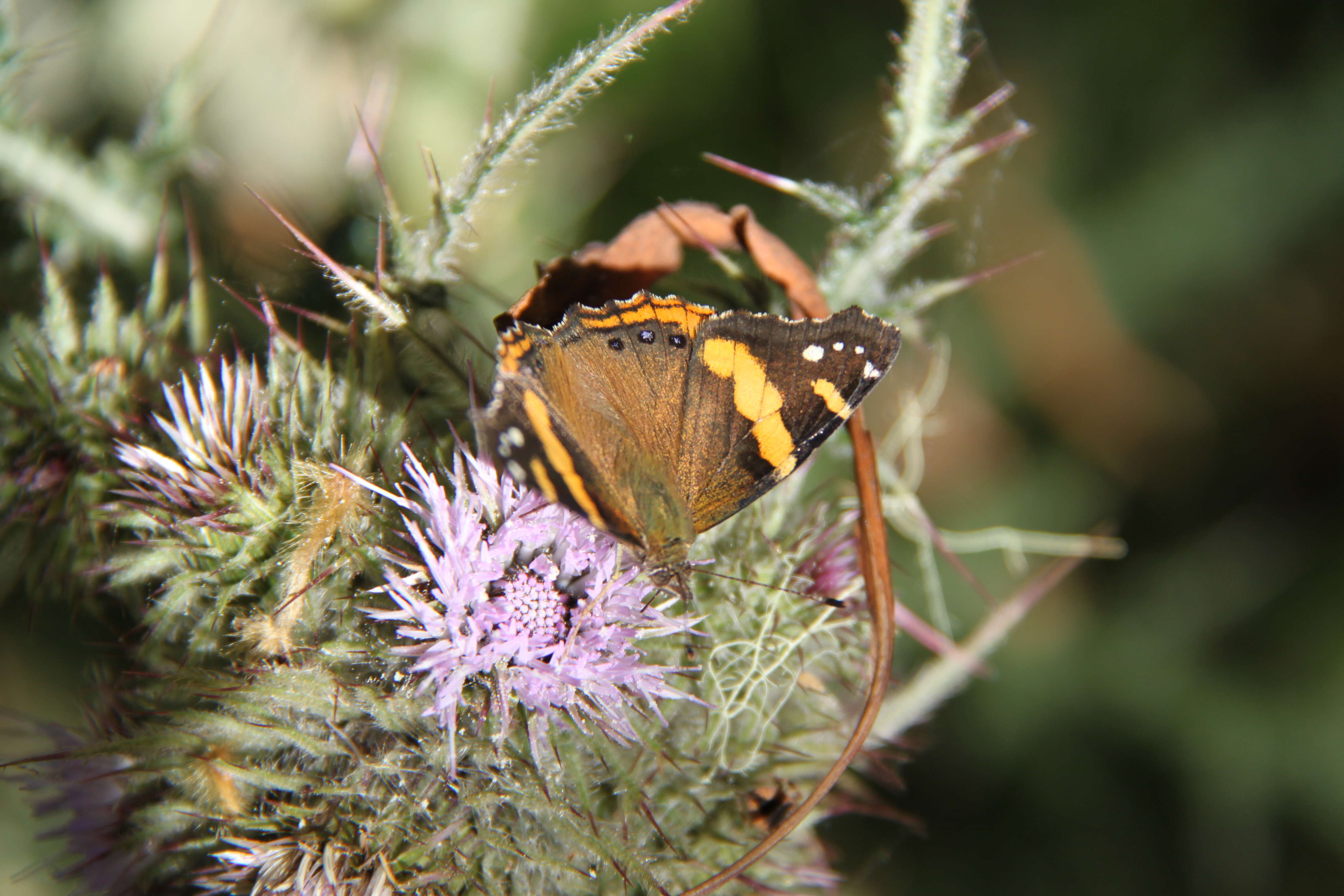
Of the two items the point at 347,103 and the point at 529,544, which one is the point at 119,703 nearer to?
the point at 529,544

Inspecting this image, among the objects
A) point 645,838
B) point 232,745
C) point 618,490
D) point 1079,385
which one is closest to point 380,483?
point 618,490

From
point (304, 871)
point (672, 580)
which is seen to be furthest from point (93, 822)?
point (672, 580)

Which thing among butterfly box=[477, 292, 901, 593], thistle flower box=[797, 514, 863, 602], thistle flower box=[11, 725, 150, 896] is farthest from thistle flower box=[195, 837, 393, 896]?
thistle flower box=[797, 514, 863, 602]

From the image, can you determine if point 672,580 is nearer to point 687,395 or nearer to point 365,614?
point 687,395

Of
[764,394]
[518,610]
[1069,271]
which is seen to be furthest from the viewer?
[1069,271]

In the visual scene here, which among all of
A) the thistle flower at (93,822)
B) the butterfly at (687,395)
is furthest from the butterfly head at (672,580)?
the thistle flower at (93,822)

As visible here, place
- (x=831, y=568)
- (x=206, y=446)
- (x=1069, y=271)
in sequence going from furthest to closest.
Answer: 1. (x=1069, y=271)
2. (x=831, y=568)
3. (x=206, y=446)

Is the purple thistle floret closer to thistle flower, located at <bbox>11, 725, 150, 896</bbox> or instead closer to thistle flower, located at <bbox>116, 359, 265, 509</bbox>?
thistle flower, located at <bbox>116, 359, 265, 509</bbox>
